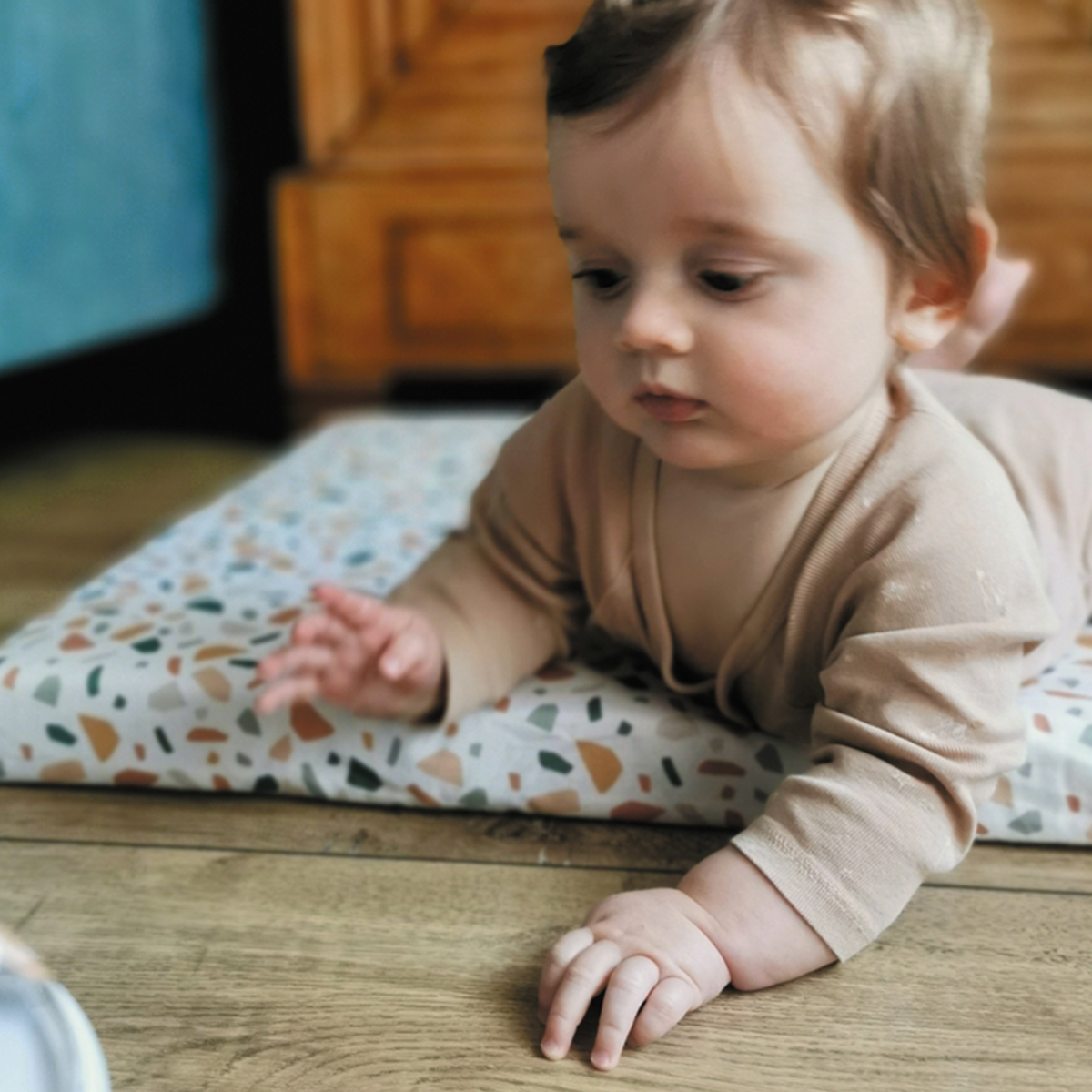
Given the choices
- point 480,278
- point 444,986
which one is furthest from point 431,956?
point 480,278

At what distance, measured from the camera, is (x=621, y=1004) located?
1.52ft

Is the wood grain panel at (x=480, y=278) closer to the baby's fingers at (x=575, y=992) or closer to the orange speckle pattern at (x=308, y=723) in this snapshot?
the orange speckle pattern at (x=308, y=723)

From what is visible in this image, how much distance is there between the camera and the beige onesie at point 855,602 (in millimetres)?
519

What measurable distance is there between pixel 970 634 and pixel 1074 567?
0.21 m

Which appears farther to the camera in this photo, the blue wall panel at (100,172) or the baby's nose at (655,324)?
the blue wall panel at (100,172)

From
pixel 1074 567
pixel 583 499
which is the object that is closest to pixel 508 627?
pixel 583 499

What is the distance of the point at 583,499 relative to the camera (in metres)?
0.68

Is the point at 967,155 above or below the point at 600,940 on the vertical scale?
above

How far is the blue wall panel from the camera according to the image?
1.31 metres

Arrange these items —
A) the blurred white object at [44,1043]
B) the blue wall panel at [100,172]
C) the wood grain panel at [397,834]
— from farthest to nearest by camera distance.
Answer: the blue wall panel at [100,172] < the wood grain panel at [397,834] < the blurred white object at [44,1043]

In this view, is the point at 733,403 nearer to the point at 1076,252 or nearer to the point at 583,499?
the point at 583,499

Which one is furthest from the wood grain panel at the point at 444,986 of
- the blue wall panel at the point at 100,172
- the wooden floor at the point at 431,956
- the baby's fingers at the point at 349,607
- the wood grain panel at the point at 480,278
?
the wood grain panel at the point at 480,278

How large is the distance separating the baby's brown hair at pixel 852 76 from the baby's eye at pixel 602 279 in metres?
0.07

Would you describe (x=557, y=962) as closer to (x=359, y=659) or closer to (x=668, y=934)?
(x=668, y=934)
